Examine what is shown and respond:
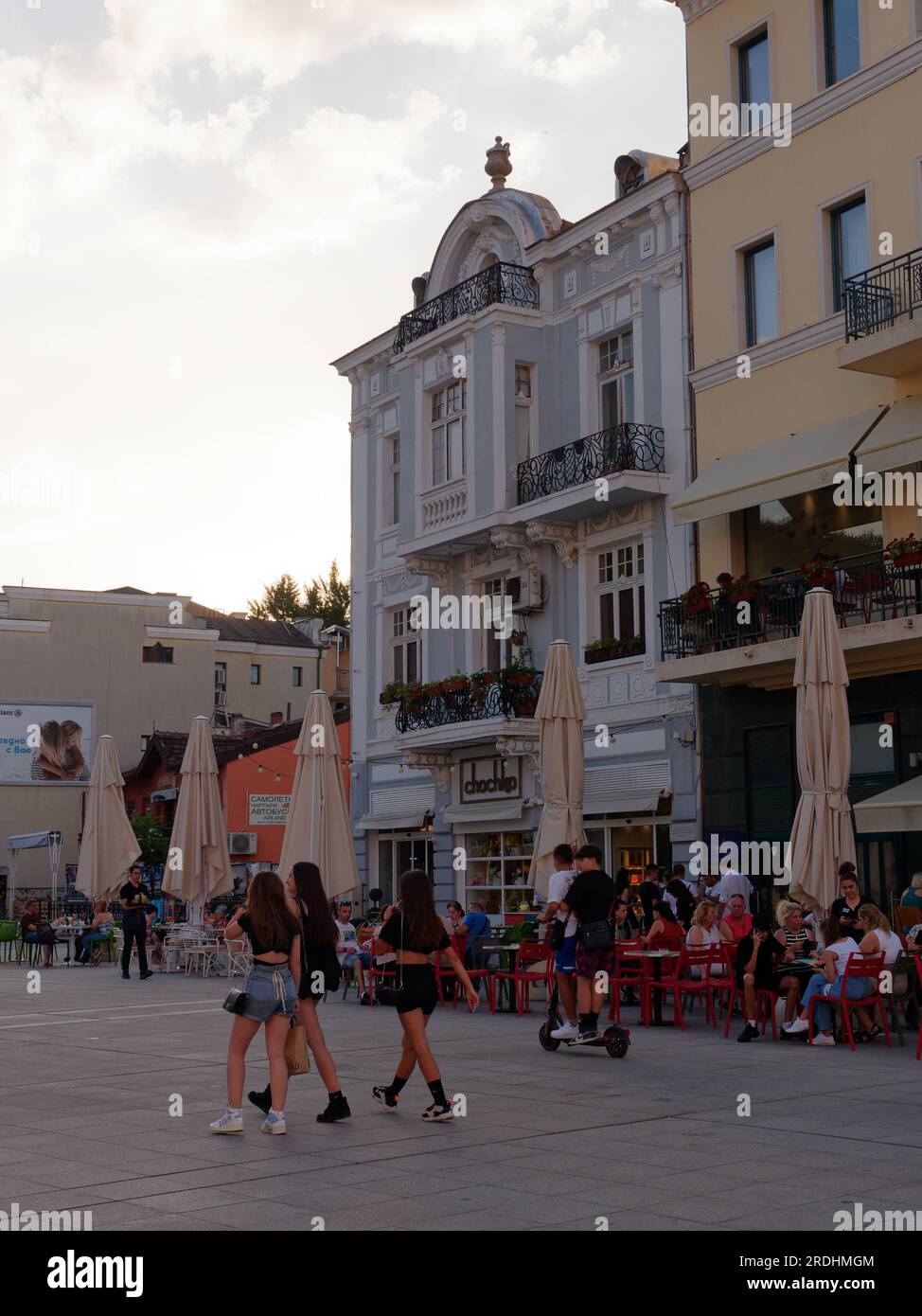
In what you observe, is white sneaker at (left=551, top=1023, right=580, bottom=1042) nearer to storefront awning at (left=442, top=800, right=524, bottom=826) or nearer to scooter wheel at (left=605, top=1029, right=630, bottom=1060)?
scooter wheel at (left=605, top=1029, right=630, bottom=1060)

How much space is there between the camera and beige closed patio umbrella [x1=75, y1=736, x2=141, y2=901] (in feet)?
92.1

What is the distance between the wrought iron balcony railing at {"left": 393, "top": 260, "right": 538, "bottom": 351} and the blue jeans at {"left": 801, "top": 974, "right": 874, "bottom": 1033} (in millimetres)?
17431

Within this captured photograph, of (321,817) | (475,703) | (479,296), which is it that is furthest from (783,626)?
(479,296)

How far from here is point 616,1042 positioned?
1401 centimetres

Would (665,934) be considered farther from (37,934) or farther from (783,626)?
(37,934)

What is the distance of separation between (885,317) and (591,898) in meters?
10.7

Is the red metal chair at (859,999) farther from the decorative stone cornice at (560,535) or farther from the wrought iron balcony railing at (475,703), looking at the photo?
the decorative stone cornice at (560,535)

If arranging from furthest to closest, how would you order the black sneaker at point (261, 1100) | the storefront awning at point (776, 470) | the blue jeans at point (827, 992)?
the storefront awning at point (776, 470) → the blue jeans at point (827, 992) → the black sneaker at point (261, 1100)

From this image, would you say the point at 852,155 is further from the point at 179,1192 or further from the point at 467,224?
the point at 179,1192

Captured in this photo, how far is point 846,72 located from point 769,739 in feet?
33.1

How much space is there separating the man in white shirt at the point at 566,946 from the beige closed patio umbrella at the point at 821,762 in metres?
2.87

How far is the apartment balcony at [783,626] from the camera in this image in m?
20.2

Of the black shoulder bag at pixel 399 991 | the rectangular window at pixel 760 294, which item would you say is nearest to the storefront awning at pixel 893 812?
the black shoulder bag at pixel 399 991

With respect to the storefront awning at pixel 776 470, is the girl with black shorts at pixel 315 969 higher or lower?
lower
